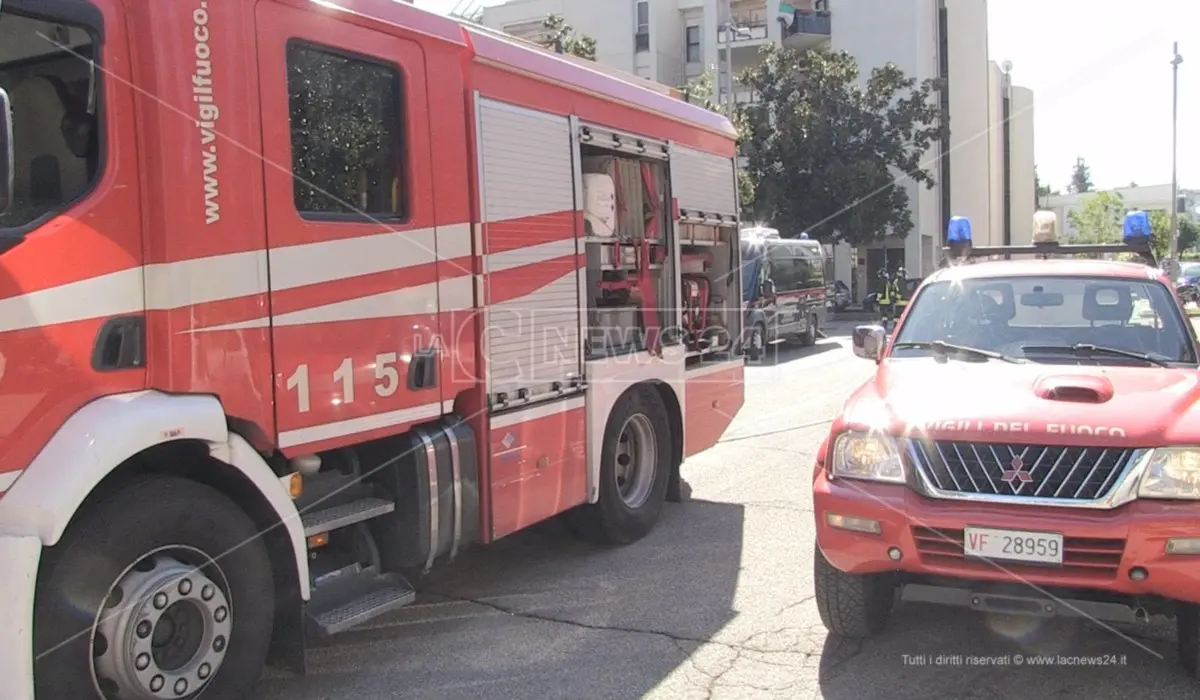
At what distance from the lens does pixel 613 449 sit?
6.50 m

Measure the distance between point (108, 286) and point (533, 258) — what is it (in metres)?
2.55

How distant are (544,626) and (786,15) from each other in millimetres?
39996

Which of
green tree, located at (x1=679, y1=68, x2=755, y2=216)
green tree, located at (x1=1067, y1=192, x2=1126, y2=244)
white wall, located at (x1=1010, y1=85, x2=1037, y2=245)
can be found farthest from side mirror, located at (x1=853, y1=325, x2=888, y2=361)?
green tree, located at (x1=1067, y1=192, x2=1126, y2=244)

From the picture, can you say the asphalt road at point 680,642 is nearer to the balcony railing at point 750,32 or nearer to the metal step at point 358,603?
the metal step at point 358,603

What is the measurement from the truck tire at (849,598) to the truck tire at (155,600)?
2498mm

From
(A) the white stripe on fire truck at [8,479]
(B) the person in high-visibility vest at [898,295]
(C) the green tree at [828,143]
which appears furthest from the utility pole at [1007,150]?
(A) the white stripe on fire truck at [8,479]

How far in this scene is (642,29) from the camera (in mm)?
44562

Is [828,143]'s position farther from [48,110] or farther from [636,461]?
[48,110]

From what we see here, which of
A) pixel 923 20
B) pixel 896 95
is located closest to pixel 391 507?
pixel 896 95

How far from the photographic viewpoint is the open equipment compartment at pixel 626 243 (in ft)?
21.2

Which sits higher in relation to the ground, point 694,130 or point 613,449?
point 694,130

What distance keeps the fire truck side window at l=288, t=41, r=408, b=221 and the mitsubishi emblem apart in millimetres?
2991

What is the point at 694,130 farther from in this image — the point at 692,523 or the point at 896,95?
the point at 896,95

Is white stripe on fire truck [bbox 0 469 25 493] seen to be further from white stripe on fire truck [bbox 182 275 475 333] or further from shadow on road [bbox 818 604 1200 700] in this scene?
shadow on road [bbox 818 604 1200 700]
